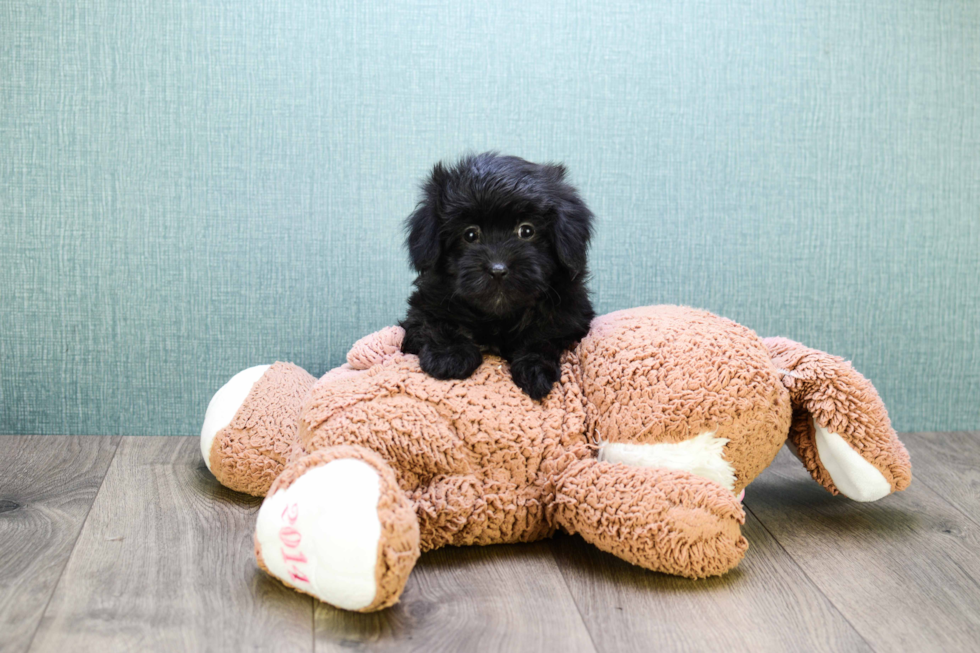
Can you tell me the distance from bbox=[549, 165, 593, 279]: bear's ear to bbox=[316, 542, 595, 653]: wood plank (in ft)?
1.60

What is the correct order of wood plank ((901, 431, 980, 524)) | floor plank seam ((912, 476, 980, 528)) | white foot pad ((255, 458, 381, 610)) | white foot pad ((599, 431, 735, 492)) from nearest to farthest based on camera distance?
white foot pad ((255, 458, 381, 610))
white foot pad ((599, 431, 735, 492))
floor plank seam ((912, 476, 980, 528))
wood plank ((901, 431, 980, 524))

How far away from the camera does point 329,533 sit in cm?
106

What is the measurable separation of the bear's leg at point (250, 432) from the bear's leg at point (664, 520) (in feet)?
2.07

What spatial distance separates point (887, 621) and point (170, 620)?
1.00m

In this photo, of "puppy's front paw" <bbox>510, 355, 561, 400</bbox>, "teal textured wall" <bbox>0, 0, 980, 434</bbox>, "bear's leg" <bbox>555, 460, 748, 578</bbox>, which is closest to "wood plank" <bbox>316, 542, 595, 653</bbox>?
"bear's leg" <bbox>555, 460, 748, 578</bbox>

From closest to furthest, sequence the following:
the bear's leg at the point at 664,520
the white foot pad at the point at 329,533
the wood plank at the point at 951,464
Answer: the white foot pad at the point at 329,533, the bear's leg at the point at 664,520, the wood plank at the point at 951,464

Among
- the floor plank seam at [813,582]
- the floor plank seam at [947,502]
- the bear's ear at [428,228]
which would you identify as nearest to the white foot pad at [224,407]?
the bear's ear at [428,228]

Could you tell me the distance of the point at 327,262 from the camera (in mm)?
1897

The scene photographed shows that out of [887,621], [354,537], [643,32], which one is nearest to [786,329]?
[643,32]

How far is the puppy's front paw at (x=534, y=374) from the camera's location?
1.36 metres

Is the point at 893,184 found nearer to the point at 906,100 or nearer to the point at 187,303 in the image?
the point at 906,100

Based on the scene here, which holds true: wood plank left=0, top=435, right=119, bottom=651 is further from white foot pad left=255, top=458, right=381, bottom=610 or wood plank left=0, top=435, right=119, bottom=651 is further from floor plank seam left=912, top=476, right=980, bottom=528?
floor plank seam left=912, top=476, right=980, bottom=528

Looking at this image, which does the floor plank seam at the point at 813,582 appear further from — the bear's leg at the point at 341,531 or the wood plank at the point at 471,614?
the bear's leg at the point at 341,531

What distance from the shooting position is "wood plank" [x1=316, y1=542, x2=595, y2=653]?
107 centimetres
